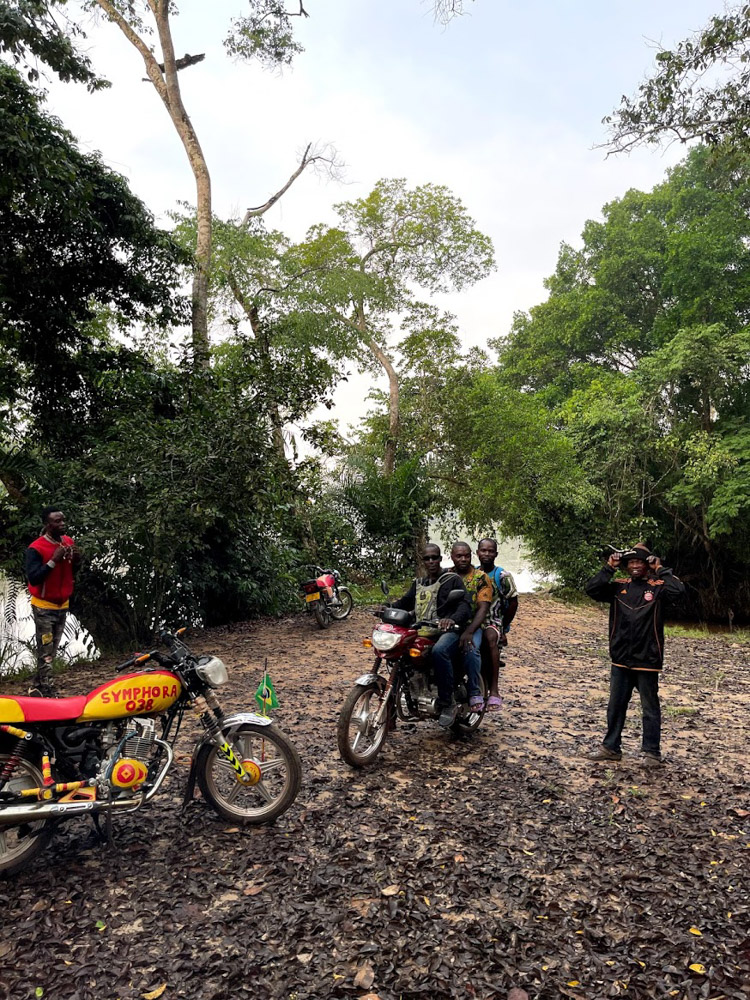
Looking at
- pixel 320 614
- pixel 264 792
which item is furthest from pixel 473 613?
pixel 320 614

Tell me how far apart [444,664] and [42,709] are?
2.60m

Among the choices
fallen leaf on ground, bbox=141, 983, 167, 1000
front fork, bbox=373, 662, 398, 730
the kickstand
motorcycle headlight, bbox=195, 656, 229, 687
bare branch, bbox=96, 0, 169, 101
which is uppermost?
bare branch, bbox=96, 0, 169, 101

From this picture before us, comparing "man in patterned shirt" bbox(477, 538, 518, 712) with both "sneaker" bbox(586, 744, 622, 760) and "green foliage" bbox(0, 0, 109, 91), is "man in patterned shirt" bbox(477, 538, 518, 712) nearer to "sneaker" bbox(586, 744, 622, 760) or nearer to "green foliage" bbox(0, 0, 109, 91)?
"sneaker" bbox(586, 744, 622, 760)

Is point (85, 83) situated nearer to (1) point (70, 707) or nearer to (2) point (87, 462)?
(2) point (87, 462)

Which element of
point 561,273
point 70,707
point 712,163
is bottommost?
point 70,707

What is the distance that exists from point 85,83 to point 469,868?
11107mm

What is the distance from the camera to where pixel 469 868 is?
3.26m

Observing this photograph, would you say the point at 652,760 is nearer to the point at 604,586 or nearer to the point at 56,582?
the point at 604,586

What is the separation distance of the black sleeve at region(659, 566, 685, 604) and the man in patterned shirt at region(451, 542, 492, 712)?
1254mm

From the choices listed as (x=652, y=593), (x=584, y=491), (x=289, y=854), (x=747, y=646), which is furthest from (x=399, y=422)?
(x=289, y=854)

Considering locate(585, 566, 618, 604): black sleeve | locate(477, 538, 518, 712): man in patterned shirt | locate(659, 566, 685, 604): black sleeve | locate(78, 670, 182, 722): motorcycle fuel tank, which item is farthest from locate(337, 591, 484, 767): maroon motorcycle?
locate(659, 566, 685, 604): black sleeve

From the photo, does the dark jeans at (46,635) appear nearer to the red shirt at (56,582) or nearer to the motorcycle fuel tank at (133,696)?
the red shirt at (56,582)

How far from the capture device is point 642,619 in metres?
4.45

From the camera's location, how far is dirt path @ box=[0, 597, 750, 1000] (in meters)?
2.50
